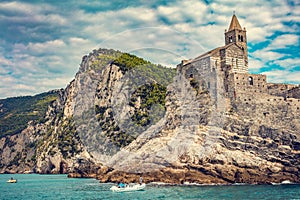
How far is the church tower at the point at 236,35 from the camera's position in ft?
170

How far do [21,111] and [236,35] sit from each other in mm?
114760

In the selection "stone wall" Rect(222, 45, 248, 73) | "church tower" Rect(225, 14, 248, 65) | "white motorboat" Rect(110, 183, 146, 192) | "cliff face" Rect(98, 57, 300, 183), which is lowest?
"white motorboat" Rect(110, 183, 146, 192)

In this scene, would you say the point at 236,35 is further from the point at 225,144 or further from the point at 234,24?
the point at 225,144

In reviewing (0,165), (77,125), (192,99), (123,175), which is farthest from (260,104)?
(0,165)

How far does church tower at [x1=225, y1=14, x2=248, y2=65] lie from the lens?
5191 cm

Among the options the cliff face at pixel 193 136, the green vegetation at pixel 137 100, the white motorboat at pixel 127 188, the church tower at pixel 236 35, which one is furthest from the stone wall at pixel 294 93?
the white motorboat at pixel 127 188

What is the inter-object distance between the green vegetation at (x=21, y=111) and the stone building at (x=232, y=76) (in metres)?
83.7

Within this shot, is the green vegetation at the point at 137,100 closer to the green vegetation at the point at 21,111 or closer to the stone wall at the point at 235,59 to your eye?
the stone wall at the point at 235,59

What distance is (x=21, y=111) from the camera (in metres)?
145

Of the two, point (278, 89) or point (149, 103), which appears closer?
point (278, 89)

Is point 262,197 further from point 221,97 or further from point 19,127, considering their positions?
point 19,127

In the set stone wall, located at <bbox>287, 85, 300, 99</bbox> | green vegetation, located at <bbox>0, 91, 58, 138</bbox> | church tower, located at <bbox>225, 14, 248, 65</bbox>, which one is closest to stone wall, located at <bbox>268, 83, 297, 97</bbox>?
stone wall, located at <bbox>287, 85, 300, 99</bbox>

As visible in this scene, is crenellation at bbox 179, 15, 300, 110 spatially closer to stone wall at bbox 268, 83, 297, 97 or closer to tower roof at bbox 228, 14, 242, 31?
stone wall at bbox 268, 83, 297, 97

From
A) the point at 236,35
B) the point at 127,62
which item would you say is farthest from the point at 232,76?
the point at 127,62
